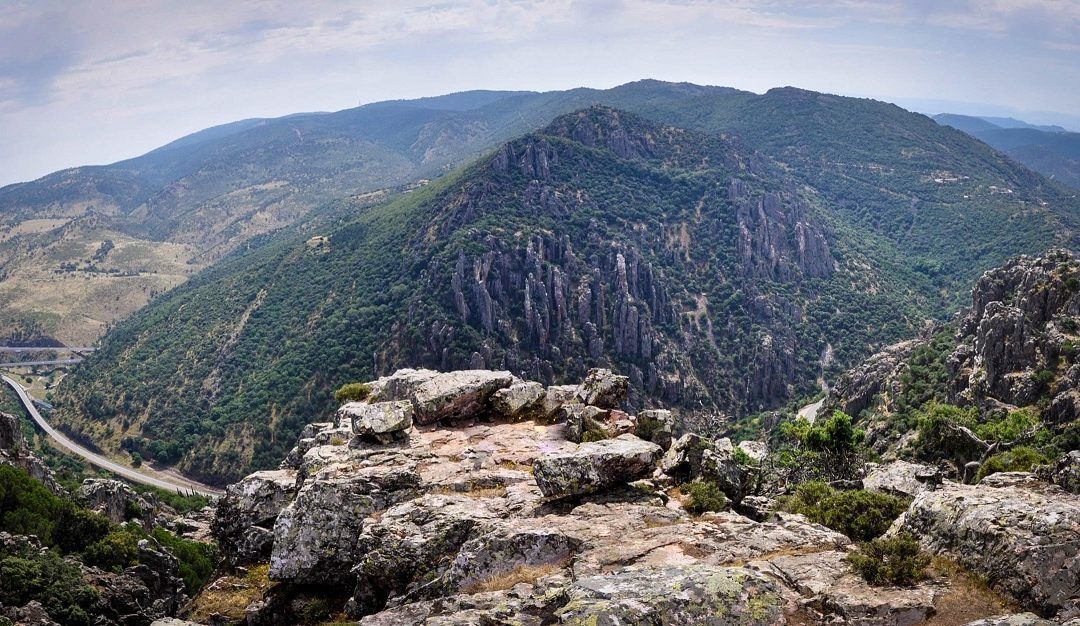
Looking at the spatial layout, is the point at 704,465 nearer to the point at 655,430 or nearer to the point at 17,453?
the point at 655,430

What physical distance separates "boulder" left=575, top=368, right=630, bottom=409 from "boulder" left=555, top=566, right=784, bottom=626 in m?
21.6

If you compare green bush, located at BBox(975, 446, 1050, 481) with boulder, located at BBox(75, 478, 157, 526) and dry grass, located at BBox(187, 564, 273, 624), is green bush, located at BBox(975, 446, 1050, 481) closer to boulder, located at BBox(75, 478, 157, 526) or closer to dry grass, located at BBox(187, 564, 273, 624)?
dry grass, located at BBox(187, 564, 273, 624)

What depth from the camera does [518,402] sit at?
127 feet

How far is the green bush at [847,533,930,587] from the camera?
63.7 ft

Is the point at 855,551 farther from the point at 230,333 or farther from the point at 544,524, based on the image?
the point at 230,333

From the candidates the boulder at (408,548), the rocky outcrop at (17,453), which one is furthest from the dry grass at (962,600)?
the rocky outcrop at (17,453)

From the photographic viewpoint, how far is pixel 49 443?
178 meters

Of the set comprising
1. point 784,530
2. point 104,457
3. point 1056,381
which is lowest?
point 104,457

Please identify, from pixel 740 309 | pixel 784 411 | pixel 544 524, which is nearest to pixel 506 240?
pixel 740 309

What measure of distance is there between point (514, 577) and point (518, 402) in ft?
57.0

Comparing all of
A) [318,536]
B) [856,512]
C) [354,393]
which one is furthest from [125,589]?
[856,512]

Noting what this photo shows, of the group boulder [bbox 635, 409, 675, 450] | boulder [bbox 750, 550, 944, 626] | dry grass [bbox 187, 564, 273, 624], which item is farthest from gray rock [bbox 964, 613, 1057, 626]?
dry grass [bbox 187, 564, 273, 624]

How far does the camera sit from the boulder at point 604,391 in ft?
135

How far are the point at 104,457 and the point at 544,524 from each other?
196 meters
